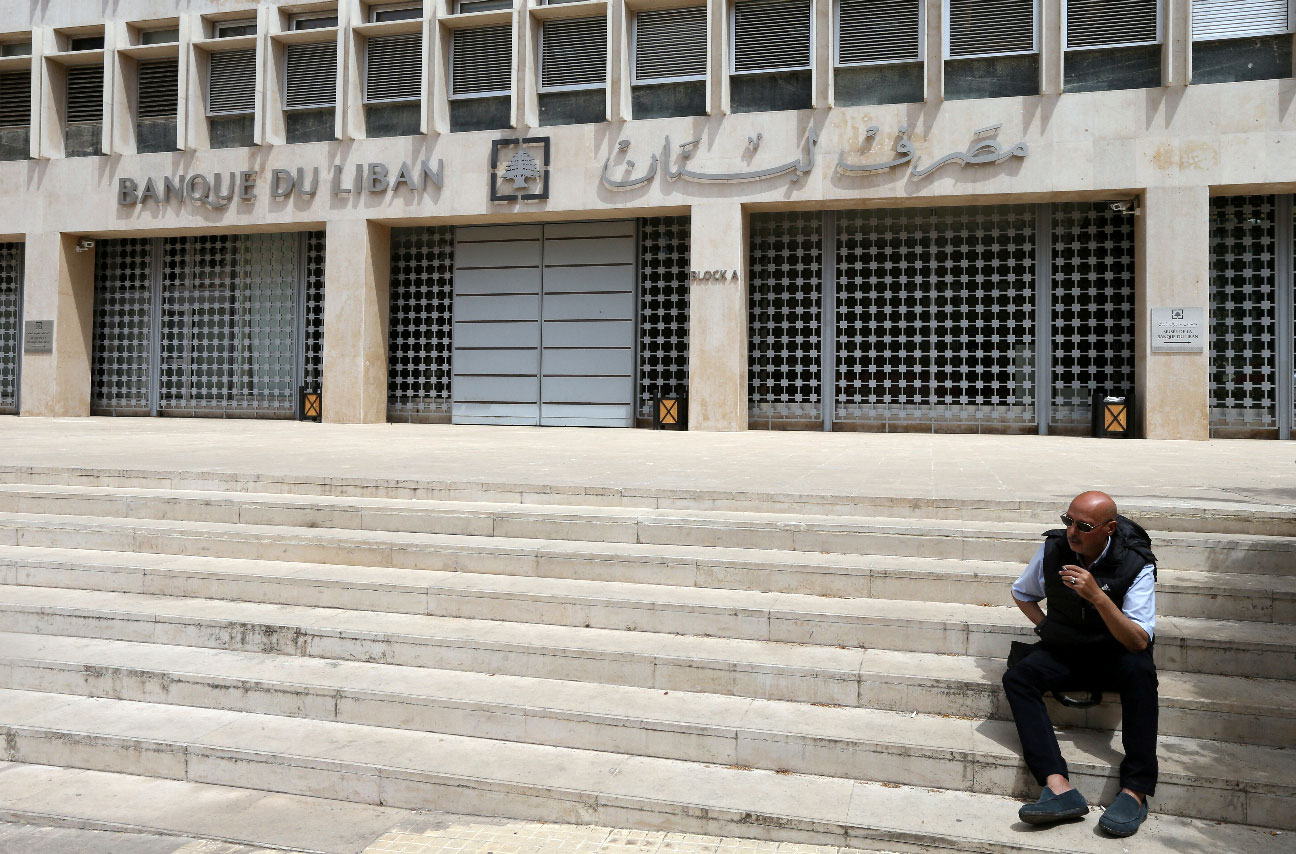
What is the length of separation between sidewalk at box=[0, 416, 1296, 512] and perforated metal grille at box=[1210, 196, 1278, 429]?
63.8 inches

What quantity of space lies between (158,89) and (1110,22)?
17.2 m

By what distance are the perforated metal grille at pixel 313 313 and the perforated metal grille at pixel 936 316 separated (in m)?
10.1

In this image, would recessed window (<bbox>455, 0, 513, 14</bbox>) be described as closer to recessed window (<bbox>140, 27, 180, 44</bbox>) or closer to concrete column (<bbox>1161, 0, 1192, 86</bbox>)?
recessed window (<bbox>140, 27, 180, 44</bbox>)

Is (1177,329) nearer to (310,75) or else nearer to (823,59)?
(823,59)

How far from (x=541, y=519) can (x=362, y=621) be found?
1277 millimetres

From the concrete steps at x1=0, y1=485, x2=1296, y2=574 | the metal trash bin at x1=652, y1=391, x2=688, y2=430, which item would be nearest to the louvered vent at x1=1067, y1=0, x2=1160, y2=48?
the metal trash bin at x1=652, y1=391, x2=688, y2=430

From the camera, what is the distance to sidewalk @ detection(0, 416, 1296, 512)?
693cm

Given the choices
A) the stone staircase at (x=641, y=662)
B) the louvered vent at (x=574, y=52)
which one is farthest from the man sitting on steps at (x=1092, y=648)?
the louvered vent at (x=574, y=52)

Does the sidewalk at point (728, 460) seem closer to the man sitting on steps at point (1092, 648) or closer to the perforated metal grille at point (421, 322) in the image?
the man sitting on steps at point (1092, 648)

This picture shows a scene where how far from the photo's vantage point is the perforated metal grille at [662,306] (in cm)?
1778

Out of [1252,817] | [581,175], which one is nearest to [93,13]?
[581,175]

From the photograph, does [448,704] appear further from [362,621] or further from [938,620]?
[938,620]

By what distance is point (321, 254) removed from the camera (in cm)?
1973

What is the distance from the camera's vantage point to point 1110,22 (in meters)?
15.2
